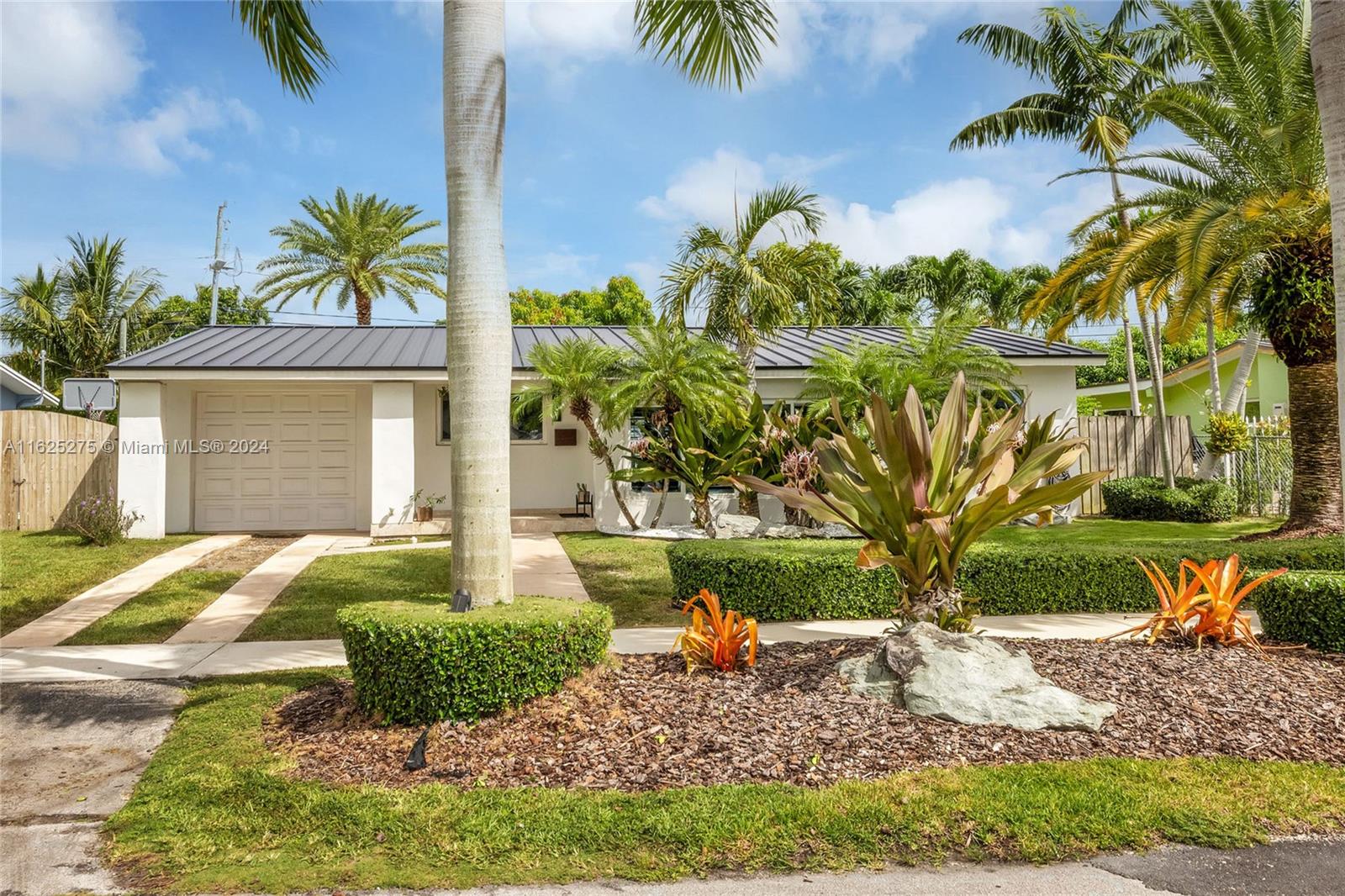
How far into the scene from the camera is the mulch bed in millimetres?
4070

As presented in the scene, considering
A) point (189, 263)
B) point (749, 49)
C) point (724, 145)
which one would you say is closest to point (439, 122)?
point (749, 49)

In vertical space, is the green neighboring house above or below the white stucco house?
above

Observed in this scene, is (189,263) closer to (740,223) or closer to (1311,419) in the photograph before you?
(740,223)

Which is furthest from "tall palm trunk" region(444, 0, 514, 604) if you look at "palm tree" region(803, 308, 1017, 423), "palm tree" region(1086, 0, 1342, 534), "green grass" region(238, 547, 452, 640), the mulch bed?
"palm tree" region(1086, 0, 1342, 534)

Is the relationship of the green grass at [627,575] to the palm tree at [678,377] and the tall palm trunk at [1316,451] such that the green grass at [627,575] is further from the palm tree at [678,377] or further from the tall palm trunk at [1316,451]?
the tall palm trunk at [1316,451]

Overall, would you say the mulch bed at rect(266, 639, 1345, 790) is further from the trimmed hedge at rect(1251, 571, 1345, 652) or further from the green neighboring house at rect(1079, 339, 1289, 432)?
the green neighboring house at rect(1079, 339, 1289, 432)

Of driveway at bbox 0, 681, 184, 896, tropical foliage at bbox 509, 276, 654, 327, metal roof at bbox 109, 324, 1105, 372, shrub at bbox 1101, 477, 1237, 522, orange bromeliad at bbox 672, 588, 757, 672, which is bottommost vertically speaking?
driveway at bbox 0, 681, 184, 896

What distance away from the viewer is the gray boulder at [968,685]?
177 inches

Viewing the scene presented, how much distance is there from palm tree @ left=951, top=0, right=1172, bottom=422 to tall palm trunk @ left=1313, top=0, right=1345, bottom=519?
50.5 feet

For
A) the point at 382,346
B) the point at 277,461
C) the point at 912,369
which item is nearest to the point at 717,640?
the point at 912,369

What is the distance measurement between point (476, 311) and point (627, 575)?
5813mm

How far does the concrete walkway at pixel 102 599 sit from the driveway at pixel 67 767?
6.47 feet

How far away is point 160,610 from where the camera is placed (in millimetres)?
8516

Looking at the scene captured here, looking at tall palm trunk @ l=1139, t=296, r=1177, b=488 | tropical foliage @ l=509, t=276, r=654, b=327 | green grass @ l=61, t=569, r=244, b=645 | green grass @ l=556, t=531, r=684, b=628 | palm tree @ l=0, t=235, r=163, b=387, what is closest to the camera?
green grass @ l=61, t=569, r=244, b=645
